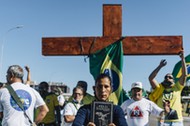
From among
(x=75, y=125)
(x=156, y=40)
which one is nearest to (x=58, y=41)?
(x=156, y=40)

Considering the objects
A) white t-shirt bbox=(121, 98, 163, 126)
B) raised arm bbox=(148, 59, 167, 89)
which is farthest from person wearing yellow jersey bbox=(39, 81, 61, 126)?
white t-shirt bbox=(121, 98, 163, 126)

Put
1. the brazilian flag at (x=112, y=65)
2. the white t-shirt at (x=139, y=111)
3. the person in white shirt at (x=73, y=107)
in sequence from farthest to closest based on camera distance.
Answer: the brazilian flag at (x=112, y=65) → the person in white shirt at (x=73, y=107) → the white t-shirt at (x=139, y=111)

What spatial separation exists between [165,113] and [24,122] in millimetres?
2746

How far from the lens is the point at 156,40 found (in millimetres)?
6848

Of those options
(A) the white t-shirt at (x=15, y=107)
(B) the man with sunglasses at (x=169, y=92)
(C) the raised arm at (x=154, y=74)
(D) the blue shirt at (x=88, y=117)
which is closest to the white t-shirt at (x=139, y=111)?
(B) the man with sunglasses at (x=169, y=92)

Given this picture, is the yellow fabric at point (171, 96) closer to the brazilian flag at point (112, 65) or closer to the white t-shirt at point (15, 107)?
the brazilian flag at point (112, 65)

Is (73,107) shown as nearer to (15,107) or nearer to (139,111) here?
(139,111)

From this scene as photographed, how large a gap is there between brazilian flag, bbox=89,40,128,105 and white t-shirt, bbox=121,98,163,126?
23.4 inches

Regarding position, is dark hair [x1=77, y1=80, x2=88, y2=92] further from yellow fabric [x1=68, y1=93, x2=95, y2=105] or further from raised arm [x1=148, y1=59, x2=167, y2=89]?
raised arm [x1=148, y1=59, x2=167, y2=89]

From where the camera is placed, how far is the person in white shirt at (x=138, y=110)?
6797mm

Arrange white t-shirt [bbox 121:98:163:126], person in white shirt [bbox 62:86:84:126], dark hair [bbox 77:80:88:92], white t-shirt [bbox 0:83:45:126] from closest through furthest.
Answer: white t-shirt [bbox 0:83:45:126]
white t-shirt [bbox 121:98:163:126]
person in white shirt [bbox 62:86:84:126]
dark hair [bbox 77:80:88:92]

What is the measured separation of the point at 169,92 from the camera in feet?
24.3

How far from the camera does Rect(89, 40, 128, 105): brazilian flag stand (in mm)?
7395

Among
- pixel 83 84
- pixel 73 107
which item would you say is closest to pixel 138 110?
pixel 73 107
